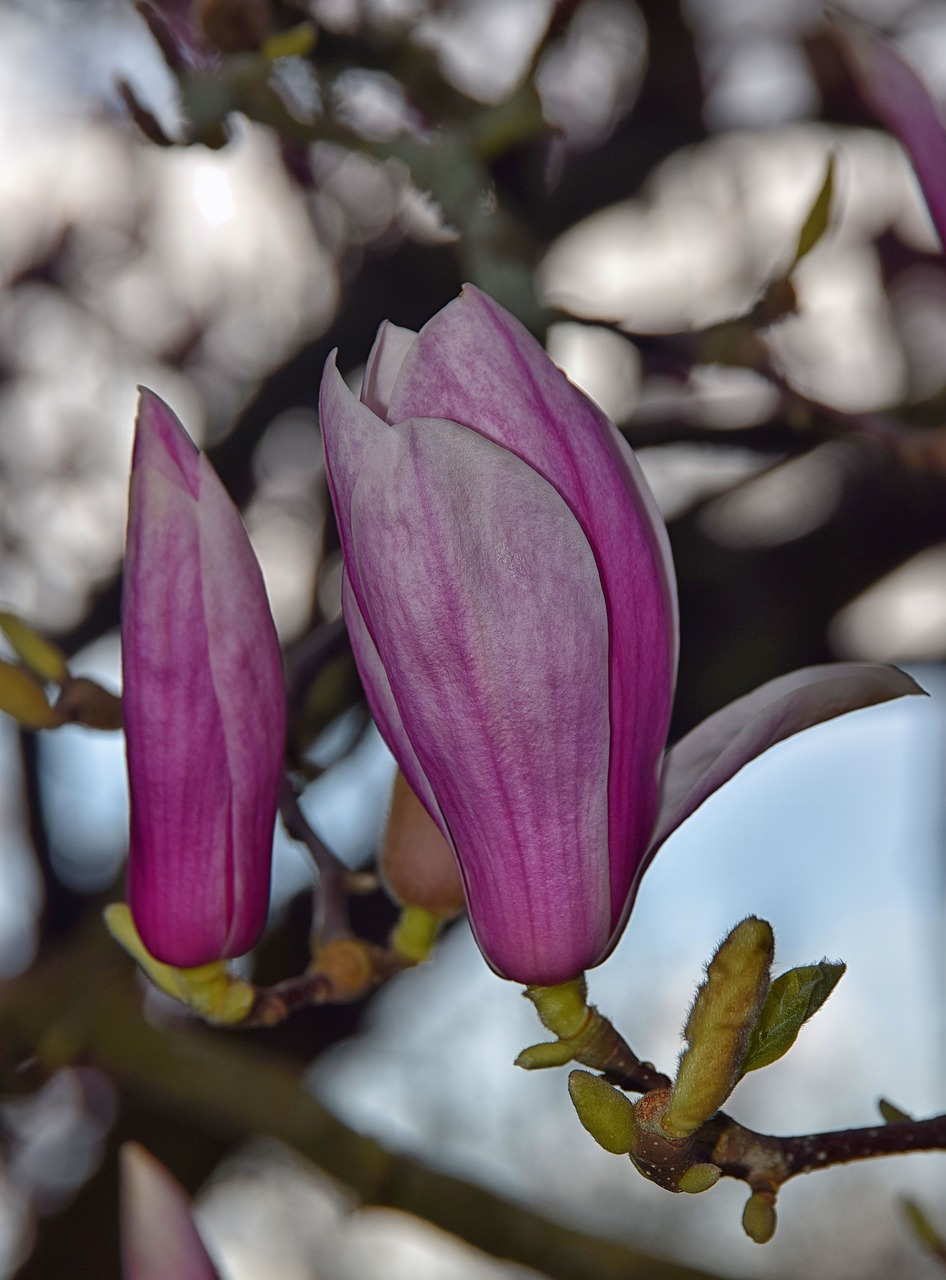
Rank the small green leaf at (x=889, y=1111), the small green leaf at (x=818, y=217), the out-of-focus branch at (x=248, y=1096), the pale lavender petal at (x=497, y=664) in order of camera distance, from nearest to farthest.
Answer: the pale lavender petal at (x=497, y=664) < the small green leaf at (x=889, y=1111) < the small green leaf at (x=818, y=217) < the out-of-focus branch at (x=248, y=1096)

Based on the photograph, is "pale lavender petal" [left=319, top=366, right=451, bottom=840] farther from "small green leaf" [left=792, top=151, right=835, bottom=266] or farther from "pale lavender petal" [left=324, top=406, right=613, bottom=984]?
"small green leaf" [left=792, top=151, right=835, bottom=266]

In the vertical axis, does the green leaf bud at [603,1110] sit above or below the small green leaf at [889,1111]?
above

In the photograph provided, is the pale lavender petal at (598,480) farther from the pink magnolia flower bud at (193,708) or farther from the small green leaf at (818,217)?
the small green leaf at (818,217)

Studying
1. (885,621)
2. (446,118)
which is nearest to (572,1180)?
(885,621)

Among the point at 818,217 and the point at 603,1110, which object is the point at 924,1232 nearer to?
the point at 603,1110

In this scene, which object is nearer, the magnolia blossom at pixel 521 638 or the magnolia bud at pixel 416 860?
the magnolia blossom at pixel 521 638

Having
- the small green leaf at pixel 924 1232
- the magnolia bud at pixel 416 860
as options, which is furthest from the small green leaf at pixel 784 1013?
the small green leaf at pixel 924 1232

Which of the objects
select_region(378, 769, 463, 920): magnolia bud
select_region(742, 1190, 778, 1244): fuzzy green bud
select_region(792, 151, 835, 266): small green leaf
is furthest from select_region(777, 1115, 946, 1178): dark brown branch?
select_region(792, 151, 835, 266): small green leaf

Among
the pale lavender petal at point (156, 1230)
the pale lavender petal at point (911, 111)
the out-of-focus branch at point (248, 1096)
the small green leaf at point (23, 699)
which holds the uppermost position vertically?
the pale lavender petal at point (911, 111)
